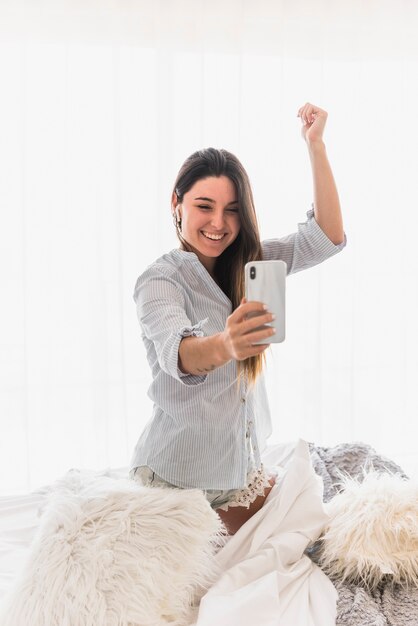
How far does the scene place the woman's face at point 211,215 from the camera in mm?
1348

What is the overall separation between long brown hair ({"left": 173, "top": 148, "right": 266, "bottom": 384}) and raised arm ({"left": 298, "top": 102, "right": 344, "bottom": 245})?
18cm

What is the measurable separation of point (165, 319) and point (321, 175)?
0.56 m

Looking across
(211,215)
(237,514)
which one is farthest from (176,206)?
(237,514)

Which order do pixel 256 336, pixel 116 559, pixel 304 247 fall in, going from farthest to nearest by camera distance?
pixel 304 247, pixel 116 559, pixel 256 336

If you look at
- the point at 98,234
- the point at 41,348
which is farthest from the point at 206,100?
the point at 41,348

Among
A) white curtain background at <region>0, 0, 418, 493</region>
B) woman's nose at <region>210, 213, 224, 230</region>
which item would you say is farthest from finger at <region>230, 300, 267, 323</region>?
white curtain background at <region>0, 0, 418, 493</region>

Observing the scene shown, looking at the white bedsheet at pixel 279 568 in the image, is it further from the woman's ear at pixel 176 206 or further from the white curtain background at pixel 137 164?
the white curtain background at pixel 137 164

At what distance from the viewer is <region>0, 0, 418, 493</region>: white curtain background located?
2.74 metres

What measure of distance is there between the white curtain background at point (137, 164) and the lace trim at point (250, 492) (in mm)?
1470

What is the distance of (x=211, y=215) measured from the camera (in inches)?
53.3

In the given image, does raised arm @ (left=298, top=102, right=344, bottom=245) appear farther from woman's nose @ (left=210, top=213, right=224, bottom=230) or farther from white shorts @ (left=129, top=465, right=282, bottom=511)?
white shorts @ (left=129, top=465, right=282, bottom=511)

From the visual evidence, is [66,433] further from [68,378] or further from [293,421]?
[293,421]

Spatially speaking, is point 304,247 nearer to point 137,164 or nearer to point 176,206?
point 176,206

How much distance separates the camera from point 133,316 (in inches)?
113
